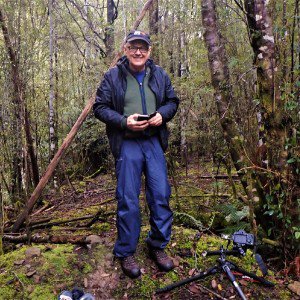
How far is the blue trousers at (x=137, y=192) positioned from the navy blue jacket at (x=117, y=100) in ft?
0.40

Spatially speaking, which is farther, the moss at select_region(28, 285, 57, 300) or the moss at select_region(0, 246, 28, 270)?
the moss at select_region(0, 246, 28, 270)

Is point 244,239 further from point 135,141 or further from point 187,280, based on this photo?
point 135,141

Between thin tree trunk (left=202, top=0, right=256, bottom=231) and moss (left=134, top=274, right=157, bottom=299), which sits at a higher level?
thin tree trunk (left=202, top=0, right=256, bottom=231)

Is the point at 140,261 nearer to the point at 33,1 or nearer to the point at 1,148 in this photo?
the point at 1,148


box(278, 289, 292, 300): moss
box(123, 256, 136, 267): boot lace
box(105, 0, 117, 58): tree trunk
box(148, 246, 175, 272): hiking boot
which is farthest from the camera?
box(105, 0, 117, 58): tree trunk

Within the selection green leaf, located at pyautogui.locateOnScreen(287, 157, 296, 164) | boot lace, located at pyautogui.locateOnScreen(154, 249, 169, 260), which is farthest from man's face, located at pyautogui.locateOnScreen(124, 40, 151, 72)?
boot lace, located at pyautogui.locateOnScreen(154, 249, 169, 260)

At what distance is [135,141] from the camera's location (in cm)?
344

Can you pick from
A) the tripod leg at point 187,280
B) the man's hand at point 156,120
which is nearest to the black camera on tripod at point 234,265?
the tripod leg at point 187,280

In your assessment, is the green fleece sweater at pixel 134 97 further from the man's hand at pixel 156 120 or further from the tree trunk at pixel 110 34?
the tree trunk at pixel 110 34

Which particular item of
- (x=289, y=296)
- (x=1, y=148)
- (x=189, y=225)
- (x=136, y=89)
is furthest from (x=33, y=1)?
(x=289, y=296)

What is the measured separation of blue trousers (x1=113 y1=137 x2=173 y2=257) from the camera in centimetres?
332

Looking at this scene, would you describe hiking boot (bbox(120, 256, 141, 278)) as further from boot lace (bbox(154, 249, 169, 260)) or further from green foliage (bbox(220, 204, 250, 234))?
green foliage (bbox(220, 204, 250, 234))

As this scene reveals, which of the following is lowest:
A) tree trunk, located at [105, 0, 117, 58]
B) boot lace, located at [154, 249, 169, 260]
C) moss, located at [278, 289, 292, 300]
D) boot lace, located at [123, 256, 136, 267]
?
moss, located at [278, 289, 292, 300]

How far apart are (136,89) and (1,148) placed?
2972 mm
